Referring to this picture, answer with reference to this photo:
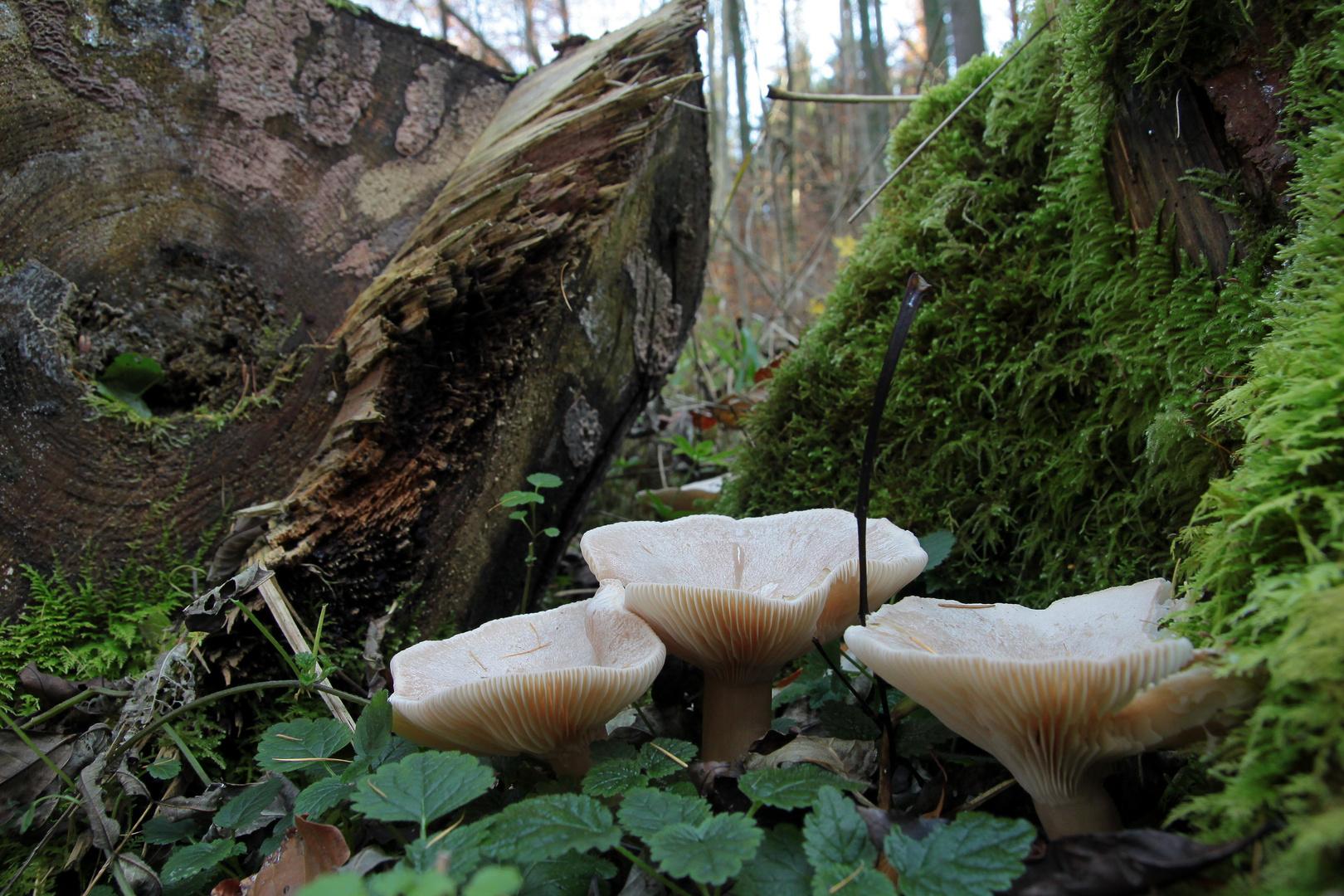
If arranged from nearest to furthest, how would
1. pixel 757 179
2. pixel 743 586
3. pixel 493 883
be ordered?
pixel 493 883 → pixel 743 586 → pixel 757 179

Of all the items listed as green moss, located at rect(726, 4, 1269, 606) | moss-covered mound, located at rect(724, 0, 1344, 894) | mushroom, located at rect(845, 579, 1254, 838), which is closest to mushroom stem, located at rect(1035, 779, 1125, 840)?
mushroom, located at rect(845, 579, 1254, 838)

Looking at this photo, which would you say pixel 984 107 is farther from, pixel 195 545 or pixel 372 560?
pixel 195 545

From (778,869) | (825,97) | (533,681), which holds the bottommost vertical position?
(778,869)

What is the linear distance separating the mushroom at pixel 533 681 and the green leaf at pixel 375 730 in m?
0.03

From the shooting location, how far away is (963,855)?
1065mm

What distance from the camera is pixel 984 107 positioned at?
8.39 feet

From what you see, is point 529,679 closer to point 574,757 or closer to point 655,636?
point 655,636

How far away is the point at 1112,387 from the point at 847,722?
3.97 feet

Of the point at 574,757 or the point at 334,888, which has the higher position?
the point at 334,888

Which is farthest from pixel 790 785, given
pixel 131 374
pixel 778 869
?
pixel 131 374

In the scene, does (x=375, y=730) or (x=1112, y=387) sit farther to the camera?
(x=1112, y=387)

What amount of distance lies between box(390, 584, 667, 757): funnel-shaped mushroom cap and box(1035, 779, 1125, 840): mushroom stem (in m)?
0.79

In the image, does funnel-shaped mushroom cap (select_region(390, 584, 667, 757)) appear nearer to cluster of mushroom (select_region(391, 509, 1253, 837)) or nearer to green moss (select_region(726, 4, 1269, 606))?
cluster of mushroom (select_region(391, 509, 1253, 837))

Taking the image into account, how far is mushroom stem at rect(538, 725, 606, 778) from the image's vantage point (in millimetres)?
1685
